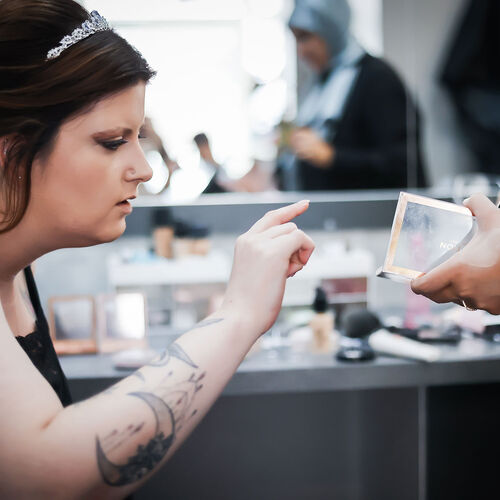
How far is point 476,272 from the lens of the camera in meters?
0.62

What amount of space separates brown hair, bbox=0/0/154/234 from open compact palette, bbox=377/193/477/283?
1.08 feet

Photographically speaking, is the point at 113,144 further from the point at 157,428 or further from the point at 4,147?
the point at 157,428

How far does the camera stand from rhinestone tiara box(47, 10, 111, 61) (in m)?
0.57

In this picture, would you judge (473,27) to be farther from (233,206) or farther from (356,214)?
(233,206)

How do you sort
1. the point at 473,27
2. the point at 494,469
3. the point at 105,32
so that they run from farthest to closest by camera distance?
the point at 473,27 < the point at 494,469 < the point at 105,32

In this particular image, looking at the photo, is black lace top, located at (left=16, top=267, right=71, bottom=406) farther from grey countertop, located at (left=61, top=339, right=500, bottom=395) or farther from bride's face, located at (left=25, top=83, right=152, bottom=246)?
grey countertop, located at (left=61, top=339, right=500, bottom=395)

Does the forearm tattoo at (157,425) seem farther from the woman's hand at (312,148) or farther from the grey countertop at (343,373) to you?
the woman's hand at (312,148)

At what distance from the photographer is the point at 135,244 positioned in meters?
1.58

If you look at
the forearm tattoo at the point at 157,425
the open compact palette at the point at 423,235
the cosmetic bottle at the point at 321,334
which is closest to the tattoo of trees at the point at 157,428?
the forearm tattoo at the point at 157,425

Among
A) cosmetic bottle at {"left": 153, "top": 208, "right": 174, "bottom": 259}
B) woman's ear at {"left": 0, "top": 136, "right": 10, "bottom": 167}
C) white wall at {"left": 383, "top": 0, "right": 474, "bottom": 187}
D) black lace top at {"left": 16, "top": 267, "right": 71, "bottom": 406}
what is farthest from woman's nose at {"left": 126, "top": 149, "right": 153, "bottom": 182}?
white wall at {"left": 383, "top": 0, "right": 474, "bottom": 187}

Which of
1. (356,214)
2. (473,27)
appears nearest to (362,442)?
(356,214)

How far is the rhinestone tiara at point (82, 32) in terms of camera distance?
57cm

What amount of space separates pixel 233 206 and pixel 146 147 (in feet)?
0.99

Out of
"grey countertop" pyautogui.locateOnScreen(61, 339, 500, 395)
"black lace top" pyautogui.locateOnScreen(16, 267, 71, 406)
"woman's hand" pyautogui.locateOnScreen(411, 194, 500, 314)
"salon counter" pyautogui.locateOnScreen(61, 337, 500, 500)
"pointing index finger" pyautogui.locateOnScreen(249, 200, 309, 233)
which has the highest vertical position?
"pointing index finger" pyautogui.locateOnScreen(249, 200, 309, 233)
